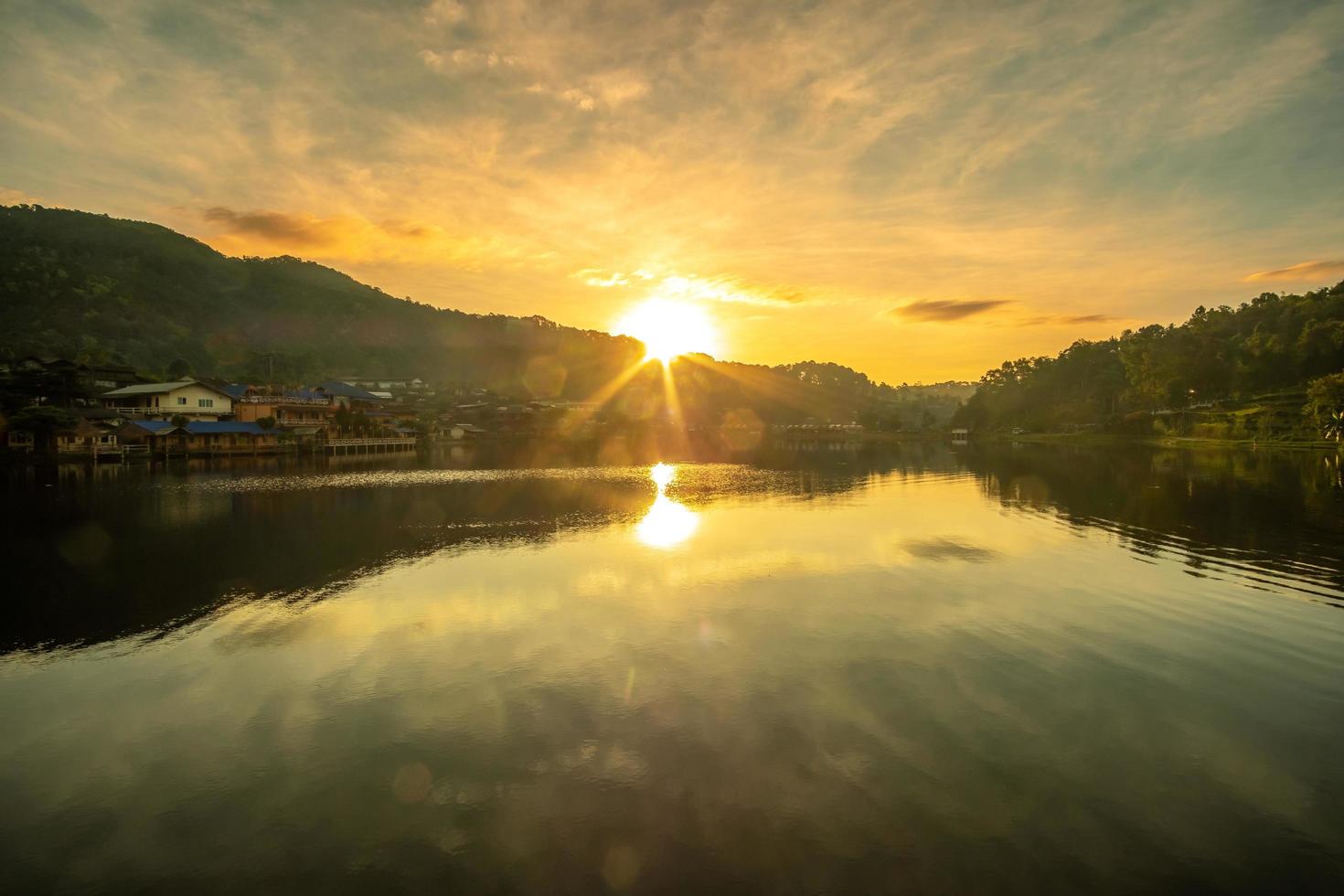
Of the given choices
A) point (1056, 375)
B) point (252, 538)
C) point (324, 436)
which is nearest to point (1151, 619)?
point (252, 538)

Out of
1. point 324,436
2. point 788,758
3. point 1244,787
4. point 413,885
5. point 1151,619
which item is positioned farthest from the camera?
point 324,436

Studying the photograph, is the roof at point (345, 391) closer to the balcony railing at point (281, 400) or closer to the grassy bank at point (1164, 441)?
the balcony railing at point (281, 400)

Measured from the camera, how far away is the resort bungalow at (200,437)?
66625 millimetres

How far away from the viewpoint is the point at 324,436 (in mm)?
83812

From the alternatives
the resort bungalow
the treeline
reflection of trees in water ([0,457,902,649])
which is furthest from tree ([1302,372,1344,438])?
the resort bungalow

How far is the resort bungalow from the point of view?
6662 centimetres

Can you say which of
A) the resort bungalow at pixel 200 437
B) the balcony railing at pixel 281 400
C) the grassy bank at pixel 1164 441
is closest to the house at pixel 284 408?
the balcony railing at pixel 281 400

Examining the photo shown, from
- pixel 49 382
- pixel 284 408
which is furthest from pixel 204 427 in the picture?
pixel 284 408

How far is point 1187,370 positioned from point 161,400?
144 meters

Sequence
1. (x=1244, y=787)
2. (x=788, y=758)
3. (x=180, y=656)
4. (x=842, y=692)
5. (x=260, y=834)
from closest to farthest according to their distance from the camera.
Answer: (x=260, y=834), (x=1244, y=787), (x=788, y=758), (x=842, y=692), (x=180, y=656)

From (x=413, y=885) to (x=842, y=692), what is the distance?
8445 mm

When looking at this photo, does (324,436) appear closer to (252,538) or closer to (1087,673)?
(252,538)

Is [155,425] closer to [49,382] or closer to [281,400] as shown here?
[49,382]

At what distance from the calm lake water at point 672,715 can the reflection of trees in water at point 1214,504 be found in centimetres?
52
